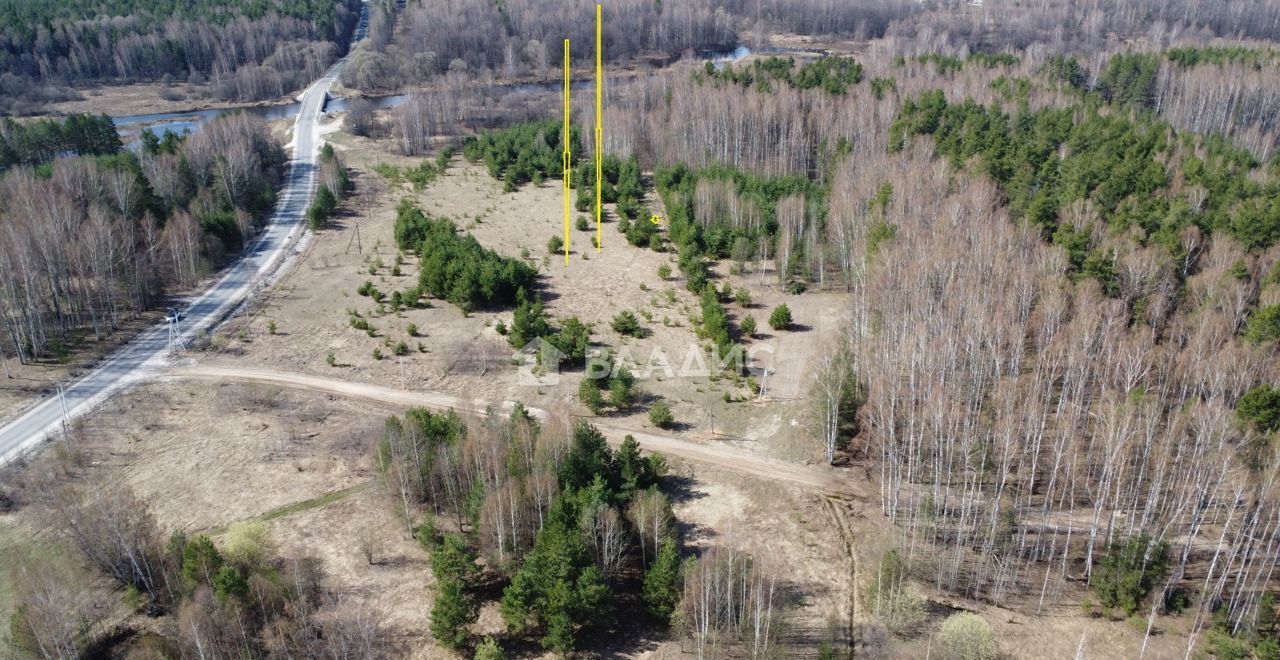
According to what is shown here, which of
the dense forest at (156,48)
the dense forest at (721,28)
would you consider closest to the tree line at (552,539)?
the dense forest at (721,28)

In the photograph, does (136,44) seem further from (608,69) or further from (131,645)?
(131,645)

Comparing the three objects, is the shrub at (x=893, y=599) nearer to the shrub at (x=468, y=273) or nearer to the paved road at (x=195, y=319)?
the shrub at (x=468, y=273)

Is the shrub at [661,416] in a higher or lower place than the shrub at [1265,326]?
lower

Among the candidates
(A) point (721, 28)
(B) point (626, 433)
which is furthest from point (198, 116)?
(A) point (721, 28)

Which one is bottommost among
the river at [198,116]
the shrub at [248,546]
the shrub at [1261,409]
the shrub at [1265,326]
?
the shrub at [248,546]

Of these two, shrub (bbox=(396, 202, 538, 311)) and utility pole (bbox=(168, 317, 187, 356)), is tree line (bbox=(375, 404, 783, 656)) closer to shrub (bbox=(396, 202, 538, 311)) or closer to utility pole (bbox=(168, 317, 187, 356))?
shrub (bbox=(396, 202, 538, 311))

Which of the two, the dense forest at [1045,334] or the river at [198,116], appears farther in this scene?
the river at [198,116]
